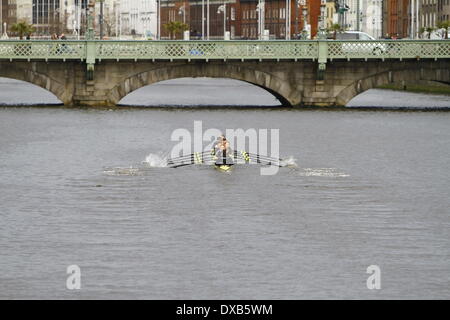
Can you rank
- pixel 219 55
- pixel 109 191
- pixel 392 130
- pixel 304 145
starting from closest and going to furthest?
pixel 109 191
pixel 304 145
pixel 392 130
pixel 219 55

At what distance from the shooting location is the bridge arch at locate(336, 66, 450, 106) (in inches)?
4094

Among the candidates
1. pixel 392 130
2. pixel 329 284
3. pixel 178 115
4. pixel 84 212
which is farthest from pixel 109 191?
pixel 178 115

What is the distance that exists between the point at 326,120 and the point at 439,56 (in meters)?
11.7

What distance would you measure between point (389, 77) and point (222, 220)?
58102 mm

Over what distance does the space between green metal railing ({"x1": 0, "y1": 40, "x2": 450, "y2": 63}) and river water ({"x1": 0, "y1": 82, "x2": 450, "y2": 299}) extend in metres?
18.2

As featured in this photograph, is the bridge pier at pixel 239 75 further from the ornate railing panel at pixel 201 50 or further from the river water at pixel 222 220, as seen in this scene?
the river water at pixel 222 220

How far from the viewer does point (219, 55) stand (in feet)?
334

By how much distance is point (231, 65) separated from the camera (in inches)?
4053

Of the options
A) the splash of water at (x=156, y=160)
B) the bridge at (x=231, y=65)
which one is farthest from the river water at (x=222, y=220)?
the bridge at (x=231, y=65)

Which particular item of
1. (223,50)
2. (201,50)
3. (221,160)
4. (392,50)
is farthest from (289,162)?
(392,50)

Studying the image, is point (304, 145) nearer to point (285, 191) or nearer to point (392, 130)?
point (392, 130)

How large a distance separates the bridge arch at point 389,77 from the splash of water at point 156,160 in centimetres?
3525

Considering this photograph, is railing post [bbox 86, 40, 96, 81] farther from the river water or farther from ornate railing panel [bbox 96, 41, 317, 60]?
the river water

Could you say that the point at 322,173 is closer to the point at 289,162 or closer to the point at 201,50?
the point at 289,162
